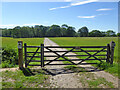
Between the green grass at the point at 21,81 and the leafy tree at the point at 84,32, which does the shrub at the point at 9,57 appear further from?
the leafy tree at the point at 84,32

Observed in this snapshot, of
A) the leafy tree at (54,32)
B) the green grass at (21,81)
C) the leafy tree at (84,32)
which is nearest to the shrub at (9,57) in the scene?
the green grass at (21,81)

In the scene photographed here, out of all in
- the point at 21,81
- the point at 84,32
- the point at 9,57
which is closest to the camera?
the point at 21,81

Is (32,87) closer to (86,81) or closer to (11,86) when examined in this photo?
(11,86)

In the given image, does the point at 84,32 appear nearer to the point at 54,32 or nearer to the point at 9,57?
the point at 54,32

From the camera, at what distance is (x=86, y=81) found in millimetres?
5254

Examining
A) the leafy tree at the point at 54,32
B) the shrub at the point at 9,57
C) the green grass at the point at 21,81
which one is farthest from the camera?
the leafy tree at the point at 54,32

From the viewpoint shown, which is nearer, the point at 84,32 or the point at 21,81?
the point at 21,81

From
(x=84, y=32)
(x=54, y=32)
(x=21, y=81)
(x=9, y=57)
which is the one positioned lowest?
(x=21, y=81)

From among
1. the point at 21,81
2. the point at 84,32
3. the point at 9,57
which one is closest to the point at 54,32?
the point at 84,32

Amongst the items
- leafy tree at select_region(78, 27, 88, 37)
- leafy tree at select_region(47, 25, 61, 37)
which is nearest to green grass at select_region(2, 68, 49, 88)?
leafy tree at select_region(47, 25, 61, 37)

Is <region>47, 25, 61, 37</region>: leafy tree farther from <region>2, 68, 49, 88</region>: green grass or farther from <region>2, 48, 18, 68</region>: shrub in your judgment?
<region>2, 68, 49, 88</region>: green grass

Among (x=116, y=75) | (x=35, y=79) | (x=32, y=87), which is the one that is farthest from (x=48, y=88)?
(x=116, y=75)

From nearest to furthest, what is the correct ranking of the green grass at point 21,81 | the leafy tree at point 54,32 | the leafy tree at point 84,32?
the green grass at point 21,81
the leafy tree at point 54,32
the leafy tree at point 84,32

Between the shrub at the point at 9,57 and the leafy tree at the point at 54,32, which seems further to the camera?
the leafy tree at the point at 54,32
